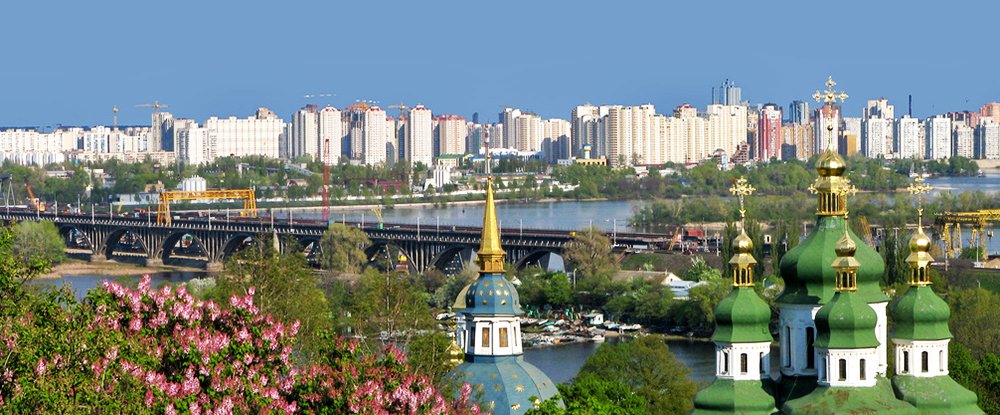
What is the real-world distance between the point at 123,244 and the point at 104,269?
275 inches

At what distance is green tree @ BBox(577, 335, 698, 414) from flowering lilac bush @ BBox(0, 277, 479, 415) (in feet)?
21.5

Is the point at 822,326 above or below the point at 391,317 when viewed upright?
above

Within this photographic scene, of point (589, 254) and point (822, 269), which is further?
point (589, 254)

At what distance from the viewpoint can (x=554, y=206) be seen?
81.4m

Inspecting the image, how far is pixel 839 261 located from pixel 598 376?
6.77m

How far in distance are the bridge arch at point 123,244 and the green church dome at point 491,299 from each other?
3903 centimetres

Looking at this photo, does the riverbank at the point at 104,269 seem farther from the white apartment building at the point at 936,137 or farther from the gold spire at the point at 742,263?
the white apartment building at the point at 936,137

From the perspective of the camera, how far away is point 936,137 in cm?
12888

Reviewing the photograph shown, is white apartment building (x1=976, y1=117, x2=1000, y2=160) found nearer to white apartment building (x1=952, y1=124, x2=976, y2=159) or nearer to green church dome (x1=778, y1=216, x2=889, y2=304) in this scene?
white apartment building (x1=952, y1=124, x2=976, y2=159)

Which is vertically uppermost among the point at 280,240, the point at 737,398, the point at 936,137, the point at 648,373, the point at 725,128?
the point at 725,128

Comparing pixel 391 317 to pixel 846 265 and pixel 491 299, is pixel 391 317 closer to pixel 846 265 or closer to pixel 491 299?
pixel 491 299

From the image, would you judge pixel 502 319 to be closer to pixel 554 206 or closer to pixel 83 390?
pixel 83 390

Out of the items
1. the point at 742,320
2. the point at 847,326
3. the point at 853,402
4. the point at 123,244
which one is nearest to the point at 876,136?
the point at 123,244

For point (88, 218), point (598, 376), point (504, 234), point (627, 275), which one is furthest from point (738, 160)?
point (598, 376)
